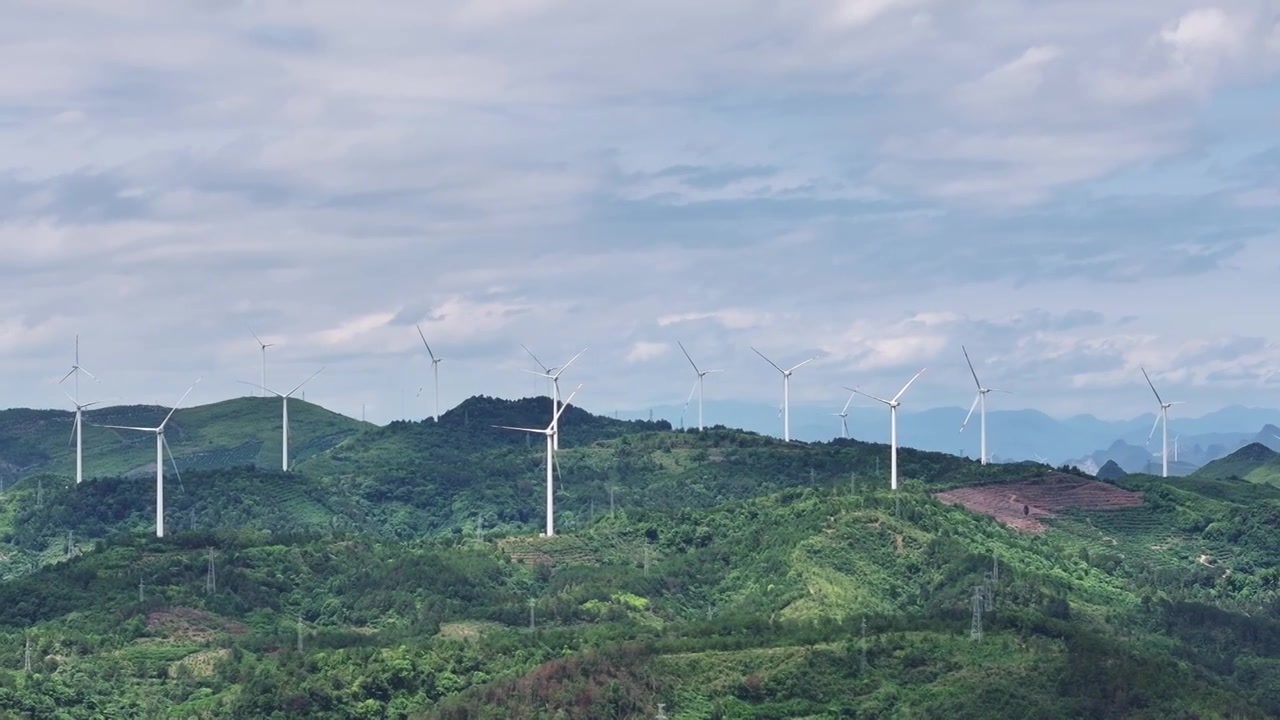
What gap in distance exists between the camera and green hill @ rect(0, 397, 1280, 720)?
417 ft

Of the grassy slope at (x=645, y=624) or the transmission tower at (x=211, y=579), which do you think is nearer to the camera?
the grassy slope at (x=645, y=624)

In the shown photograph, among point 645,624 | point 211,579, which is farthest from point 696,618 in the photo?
point 211,579

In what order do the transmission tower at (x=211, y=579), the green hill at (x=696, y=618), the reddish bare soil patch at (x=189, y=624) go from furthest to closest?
the transmission tower at (x=211, y=579) < the reddish bare soil patch at (x=189, y=624) < the green hill at (x=696, y=618)

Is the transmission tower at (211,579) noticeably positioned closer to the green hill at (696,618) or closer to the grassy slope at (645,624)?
the green hill at (696,618)

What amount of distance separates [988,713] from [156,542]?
74207mm

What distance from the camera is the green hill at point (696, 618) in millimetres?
127000

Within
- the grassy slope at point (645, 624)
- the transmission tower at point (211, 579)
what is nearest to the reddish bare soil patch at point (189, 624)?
the grassy slope at point (645, 624)

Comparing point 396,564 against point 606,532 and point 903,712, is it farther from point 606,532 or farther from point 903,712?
point 903,712

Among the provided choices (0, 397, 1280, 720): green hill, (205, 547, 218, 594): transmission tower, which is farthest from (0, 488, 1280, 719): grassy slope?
(205, 547, 218, 594): transmission tower

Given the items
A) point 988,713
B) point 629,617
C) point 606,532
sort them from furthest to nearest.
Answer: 1. point 606,532
2. point 629,617
3. point 988,713

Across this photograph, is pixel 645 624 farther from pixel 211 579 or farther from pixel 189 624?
pixel 211 579

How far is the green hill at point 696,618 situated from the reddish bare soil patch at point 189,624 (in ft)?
0.88

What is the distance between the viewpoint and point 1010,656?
13062 cm

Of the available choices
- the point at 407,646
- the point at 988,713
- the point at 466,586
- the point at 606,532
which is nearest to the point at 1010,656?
the point at 988,713
